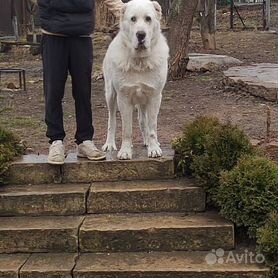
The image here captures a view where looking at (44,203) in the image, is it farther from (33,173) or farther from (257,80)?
(257,80)

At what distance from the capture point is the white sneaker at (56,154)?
509 centimetres

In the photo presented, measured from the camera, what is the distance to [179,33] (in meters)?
10.8

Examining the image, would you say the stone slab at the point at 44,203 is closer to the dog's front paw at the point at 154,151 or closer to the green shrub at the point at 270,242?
the dog's front paw at the point at 154,151

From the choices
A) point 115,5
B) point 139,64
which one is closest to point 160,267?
point 139,64

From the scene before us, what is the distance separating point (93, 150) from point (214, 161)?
3.32 ft

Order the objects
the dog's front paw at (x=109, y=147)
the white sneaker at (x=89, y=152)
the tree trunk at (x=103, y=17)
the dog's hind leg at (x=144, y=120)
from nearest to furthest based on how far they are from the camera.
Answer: the white sneaker at (x=89, y=152)
the dog's hind leg at (x=144, y=120)
the dog's front paw at (x=109, y=147)
the tree trunk at (x=103, y=17)

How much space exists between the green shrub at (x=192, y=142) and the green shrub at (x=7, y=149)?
1.34 meters

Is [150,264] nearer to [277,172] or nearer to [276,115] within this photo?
[277,172]

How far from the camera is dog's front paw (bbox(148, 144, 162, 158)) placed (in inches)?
204

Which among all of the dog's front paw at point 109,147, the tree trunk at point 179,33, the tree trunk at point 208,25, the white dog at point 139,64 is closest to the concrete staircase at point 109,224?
the white dog at point 139,64

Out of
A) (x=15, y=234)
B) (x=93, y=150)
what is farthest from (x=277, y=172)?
(x=15, y=234)

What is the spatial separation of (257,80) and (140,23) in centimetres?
439

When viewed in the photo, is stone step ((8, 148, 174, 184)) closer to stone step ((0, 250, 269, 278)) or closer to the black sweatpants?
the black sweatpants

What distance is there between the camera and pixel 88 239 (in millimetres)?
4551
